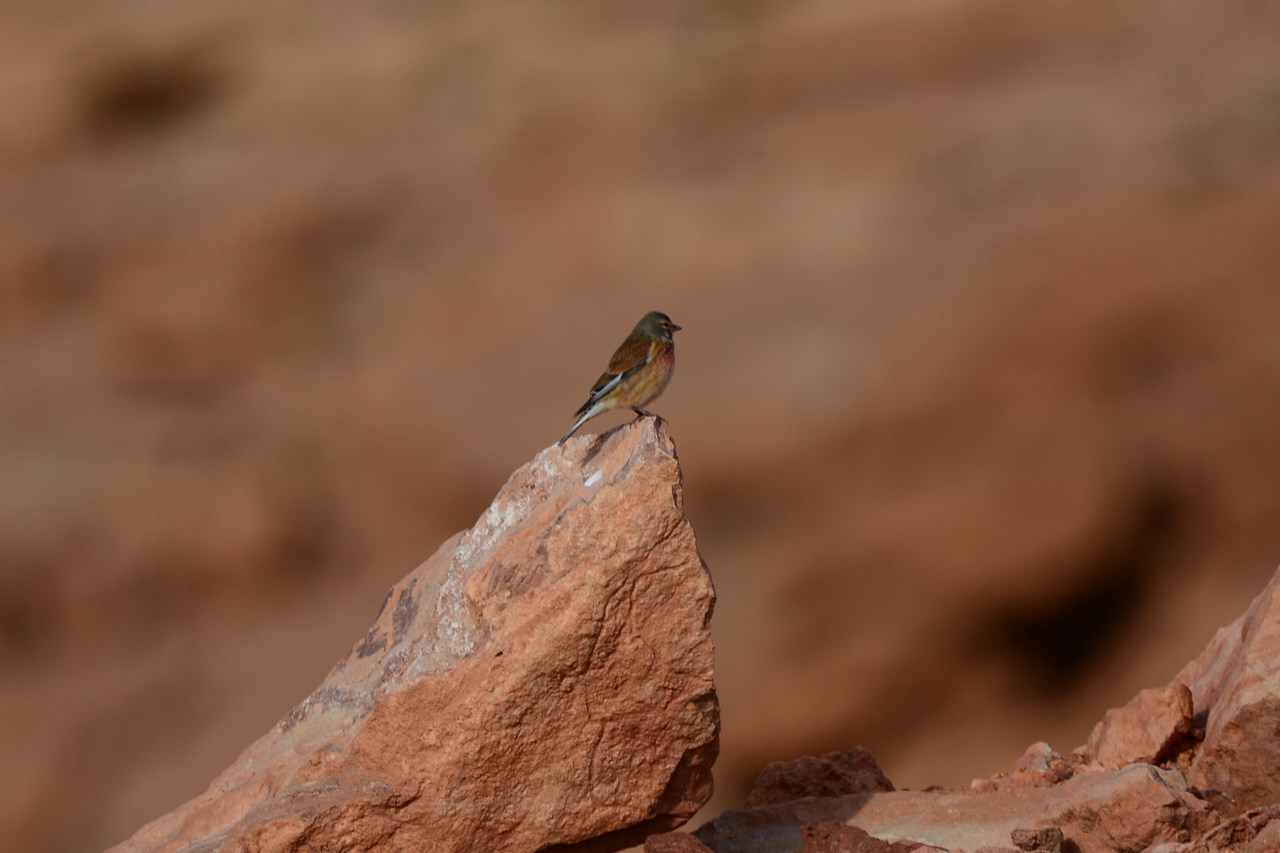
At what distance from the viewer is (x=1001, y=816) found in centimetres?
771

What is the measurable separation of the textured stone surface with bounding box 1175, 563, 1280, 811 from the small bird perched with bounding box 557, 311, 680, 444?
3.02 metres

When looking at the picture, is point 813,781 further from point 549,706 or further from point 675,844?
point 549,706

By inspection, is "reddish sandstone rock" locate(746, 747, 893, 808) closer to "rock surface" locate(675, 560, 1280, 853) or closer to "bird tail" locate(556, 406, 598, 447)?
"rock surface" locate(675, 560, 1280, 853)

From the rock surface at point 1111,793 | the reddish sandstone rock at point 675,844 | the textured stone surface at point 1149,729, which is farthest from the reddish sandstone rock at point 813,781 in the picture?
the reddish sandstone rock at point 675,844

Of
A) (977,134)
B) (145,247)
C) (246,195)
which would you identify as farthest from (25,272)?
(977,134)

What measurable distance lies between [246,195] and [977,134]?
44.8 feet

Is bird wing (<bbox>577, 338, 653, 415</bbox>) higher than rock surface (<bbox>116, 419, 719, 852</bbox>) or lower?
higher

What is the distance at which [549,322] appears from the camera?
1153 inches

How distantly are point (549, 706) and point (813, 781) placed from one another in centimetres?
221

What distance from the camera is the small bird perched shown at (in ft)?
27.6

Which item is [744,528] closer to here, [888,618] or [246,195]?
[888,618]

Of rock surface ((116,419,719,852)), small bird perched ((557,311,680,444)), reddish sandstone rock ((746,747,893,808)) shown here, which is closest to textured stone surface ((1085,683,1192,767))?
reddish sandstone rock ((746,747,893,808))

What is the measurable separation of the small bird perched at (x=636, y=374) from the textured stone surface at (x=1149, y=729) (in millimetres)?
2877

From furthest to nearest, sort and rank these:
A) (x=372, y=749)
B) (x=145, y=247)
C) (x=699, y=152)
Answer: (x=145, y=247) → (x=699, y=152) → (x=372, y=749)
